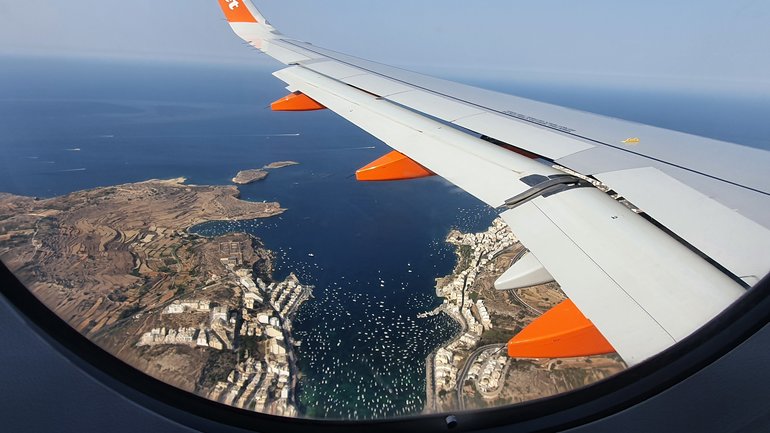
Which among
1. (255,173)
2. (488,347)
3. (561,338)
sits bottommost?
(255,173)

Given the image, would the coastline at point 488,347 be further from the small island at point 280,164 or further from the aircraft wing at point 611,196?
the small island at point 280,164

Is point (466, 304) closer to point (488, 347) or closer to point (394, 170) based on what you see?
point (488, 347)

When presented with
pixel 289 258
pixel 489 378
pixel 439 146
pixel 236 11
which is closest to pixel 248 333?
pixel 489 378

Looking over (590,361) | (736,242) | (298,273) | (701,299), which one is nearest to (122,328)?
(590,361)

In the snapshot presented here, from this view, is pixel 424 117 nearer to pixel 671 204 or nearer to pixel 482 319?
pixel 671 204

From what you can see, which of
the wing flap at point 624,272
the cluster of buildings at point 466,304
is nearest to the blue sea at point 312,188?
the cluster of buildings at point 466,304

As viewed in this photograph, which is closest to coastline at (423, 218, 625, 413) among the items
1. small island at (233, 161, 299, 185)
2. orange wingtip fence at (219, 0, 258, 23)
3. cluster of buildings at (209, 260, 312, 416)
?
cluster of buildings at (209, 260, 312, 416)

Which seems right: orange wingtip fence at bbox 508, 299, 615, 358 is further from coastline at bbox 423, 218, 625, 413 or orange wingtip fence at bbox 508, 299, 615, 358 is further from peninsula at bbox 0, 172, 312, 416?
peninsula at bbox 0, 172, 312, 416
